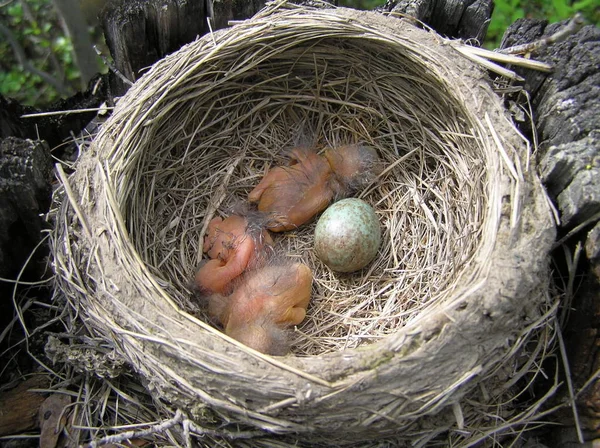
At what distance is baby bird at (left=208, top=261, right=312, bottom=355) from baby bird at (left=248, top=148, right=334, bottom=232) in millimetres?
368

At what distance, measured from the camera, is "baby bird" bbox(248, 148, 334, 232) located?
3.05 metres

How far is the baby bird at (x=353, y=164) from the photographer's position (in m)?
3.04

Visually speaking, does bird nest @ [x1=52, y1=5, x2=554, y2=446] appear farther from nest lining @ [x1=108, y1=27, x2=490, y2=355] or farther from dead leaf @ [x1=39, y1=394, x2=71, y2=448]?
dead leaf @ [x1=39, y1=394, x2=71, y2=448]

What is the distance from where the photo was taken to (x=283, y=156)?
126 inches

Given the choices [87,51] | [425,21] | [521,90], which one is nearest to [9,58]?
[87,51]

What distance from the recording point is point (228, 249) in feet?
9.51

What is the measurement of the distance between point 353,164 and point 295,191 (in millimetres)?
A: 356

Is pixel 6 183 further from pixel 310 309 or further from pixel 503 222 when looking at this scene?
pixel 503 222

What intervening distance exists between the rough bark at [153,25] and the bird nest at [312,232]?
0.66 feet

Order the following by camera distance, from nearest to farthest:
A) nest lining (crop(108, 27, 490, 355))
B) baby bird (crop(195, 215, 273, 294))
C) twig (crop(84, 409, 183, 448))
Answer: twig (crop(84, 409, 183, 448)) < nest lining (crop(108, 27, 490, 355)) < baby bird (crop(195, 215, 273, 294))

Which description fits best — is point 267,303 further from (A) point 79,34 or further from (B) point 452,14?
(A) point 79,34

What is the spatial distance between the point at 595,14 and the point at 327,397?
161 inches

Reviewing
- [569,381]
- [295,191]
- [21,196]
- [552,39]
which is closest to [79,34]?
[21,196]

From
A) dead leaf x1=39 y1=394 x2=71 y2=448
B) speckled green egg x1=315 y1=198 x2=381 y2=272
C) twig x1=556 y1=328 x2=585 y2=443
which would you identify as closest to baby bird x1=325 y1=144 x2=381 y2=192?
speckled green egg x1=315 y1=198 x2=381 y2=272
